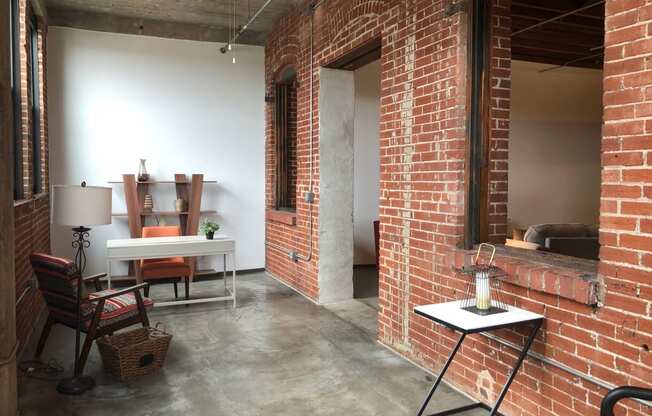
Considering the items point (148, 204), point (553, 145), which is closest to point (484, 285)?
point (148, 204)

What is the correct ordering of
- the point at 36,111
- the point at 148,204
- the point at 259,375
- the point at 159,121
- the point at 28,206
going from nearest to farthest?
the point at 259,375, the point at 28,206, the point at 36,111, the point at 148,204, the point at 159,121

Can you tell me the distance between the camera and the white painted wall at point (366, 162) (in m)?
8.15

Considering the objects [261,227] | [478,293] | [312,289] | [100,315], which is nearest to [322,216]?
[312,289]

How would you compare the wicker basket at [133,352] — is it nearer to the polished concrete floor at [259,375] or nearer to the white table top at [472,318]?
the polished concrete floor at [259,375]

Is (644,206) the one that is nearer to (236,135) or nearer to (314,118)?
(314,118)

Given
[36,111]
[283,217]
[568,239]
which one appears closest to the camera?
[568,239]

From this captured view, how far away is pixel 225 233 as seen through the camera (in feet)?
25.2

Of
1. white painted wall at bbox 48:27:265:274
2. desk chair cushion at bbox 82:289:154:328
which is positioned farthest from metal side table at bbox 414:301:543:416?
white painted wall at bbox 48:27:265:274

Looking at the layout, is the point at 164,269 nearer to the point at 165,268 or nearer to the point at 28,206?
the point at 165,268

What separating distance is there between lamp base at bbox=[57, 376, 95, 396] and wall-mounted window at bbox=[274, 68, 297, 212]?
13.3 feet

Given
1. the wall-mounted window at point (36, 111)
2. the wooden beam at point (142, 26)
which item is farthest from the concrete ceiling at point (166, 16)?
the wall-mounted window at point (36, 111)

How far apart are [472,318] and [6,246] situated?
253 cm

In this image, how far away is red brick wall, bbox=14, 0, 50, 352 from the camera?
14.3ft

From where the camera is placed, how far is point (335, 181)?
5.96m
